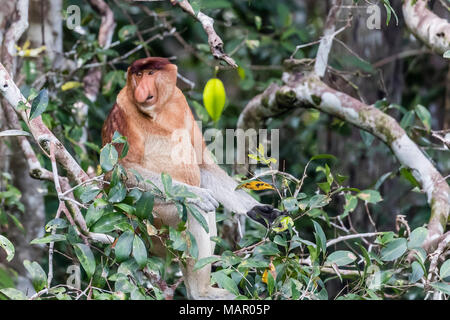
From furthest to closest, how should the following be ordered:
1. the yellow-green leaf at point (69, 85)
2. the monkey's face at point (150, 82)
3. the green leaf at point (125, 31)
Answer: the green leaf at point (125, 31)
the yellow-green leaf at point (69, 85)
the monkey's face at point (150, 82)

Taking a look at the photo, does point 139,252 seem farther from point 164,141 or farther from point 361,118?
point 361,118

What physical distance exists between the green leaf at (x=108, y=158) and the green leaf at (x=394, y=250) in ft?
3.15

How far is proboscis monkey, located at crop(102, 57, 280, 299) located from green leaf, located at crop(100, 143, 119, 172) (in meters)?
0.44

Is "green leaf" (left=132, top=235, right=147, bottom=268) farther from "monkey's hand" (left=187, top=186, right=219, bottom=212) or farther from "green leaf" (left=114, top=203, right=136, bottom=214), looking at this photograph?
"monkey's hand" (left=187, top=186, right=219, bottom=212)

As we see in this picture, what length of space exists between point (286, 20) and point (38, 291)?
3233 mm

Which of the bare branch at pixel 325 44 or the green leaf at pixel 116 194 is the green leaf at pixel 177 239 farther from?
the bare branch at pixel 325 44

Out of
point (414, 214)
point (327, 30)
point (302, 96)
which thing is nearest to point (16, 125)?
point (302, 96)

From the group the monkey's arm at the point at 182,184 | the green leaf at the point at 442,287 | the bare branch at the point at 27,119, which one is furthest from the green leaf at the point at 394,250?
the bare branch at the point at 27,119

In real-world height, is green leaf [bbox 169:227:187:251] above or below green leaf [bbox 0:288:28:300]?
above

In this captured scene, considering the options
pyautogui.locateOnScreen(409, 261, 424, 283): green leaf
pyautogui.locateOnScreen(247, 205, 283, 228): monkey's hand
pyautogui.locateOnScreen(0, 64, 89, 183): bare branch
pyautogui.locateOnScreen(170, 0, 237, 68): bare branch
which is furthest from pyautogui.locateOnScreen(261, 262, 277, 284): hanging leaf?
pyautogui.locateOnScreen(0, 64, 89, 183): bare branch

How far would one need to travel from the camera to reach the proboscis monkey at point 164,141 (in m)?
2.38

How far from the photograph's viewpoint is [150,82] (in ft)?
7.82

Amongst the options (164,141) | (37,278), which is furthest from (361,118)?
(37,278)

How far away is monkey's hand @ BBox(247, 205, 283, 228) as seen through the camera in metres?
2.40
